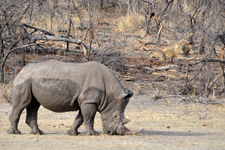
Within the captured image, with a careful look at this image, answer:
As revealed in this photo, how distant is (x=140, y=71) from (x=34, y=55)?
17.7 ft

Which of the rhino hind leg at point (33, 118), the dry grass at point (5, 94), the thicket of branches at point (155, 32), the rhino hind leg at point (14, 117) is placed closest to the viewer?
the rhino hind leg at point (14, 117)

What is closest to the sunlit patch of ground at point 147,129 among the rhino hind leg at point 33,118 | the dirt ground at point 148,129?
the dirt ground at point 148,129

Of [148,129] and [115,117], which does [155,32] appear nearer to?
[148,129]

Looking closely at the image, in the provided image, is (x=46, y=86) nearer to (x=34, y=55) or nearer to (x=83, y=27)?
(x=34, y=55)

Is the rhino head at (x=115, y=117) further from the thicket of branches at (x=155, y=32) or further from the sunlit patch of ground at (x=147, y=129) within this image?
the thicket of branches at (x=155, y=32)

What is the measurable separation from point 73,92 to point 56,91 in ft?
1.07

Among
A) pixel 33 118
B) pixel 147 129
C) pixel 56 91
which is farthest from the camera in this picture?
pixel 147 129

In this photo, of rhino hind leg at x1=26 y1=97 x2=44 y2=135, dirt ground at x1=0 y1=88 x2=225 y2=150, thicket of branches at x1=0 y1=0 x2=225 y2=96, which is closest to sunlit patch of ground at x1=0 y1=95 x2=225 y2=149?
dirt ground at x1=0 y1=88 x2=225 y2=150

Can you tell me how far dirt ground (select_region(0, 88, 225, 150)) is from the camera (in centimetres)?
655

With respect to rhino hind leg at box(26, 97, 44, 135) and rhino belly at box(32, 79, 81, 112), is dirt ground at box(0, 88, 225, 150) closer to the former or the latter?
rhino hind leg at box(26, 97, 44, 135)

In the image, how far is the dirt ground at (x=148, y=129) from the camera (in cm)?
655

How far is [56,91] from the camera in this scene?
7.19 metres

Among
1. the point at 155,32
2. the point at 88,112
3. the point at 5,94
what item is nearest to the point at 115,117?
the point at 88,112

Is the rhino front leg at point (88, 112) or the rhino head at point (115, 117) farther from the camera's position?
the rhino head at point (115, 117)
